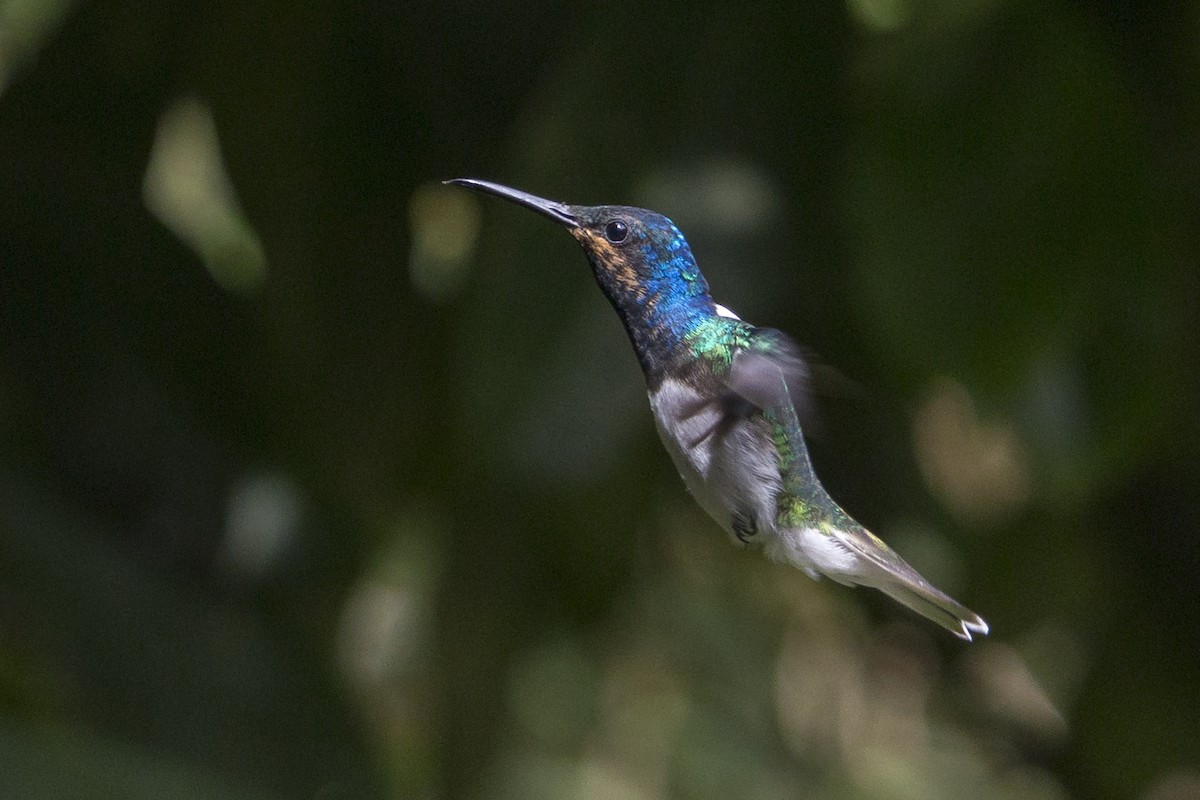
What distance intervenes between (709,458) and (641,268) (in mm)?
111

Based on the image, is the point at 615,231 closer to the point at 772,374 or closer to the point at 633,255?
the point at 633,255

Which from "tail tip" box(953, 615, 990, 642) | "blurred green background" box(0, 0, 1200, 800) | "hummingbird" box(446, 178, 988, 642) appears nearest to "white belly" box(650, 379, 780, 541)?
"hummingbird" box(446, 178, 988, 642)

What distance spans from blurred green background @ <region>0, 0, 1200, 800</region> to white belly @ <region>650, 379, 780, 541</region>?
45cm

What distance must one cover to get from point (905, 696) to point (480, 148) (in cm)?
140

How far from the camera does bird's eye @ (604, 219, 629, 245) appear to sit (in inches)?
26.7

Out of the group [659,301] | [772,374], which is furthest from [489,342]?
[772,374]

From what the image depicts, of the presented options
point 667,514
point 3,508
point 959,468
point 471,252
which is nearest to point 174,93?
point 471,252

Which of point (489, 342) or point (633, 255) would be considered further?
point (489, 342)

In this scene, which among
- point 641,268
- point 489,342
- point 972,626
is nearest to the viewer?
point 972,626

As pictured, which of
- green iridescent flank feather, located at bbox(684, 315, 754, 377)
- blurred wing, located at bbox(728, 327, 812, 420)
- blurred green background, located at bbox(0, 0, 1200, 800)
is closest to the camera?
blurred wing, located at bbox(728, 327, 812, 420)

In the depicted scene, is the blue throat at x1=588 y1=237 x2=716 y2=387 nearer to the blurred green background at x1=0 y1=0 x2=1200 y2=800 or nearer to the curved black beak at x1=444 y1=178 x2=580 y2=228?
the curved black beak at x1=444 y1=178 x2=580 y2=228

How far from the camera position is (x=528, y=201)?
0.60m

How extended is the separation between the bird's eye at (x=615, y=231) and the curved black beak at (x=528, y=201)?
2cm

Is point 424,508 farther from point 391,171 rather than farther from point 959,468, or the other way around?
point 959,468
